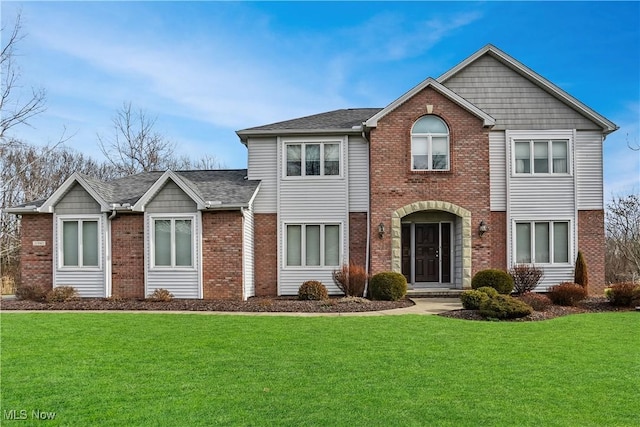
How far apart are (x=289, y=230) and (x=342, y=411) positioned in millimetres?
13200

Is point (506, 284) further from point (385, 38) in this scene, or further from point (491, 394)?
point (491, 394)

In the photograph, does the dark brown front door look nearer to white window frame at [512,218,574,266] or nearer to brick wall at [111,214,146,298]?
white window frame at [512,218,574,266]

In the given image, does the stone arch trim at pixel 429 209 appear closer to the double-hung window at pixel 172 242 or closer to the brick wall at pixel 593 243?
the brick wall at pixel 593 243

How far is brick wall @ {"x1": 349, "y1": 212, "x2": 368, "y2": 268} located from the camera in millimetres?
18672

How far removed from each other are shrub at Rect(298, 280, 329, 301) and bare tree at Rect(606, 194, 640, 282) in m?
17.1

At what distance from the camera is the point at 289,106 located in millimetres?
31641

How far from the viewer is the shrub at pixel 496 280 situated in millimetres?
16688

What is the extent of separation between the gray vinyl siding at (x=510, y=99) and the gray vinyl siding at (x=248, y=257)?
354 inches

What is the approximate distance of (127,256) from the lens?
1717 centimetres

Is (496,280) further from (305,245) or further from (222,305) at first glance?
(222,305)

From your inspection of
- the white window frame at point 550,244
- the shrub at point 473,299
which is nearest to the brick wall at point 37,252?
the shrub at point 473,299

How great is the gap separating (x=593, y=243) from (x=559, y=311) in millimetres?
5991

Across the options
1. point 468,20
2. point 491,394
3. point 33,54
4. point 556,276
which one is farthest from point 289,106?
point 491,394

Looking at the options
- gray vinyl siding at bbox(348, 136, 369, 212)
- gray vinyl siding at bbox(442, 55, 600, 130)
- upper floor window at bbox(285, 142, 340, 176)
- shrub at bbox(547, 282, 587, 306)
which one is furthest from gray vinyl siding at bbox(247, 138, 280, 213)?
shrub at bbox(547, 282, 587, 306)
